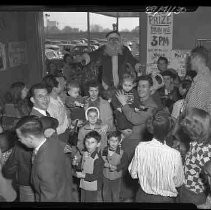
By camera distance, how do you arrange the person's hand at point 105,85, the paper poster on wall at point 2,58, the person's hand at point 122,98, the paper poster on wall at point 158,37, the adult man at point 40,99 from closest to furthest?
the adult man at point 40,99
the person's hand at point 122,98
the person's hand at point 105,85
the paper poster on wall at point 2,58
the paper poster on wall at point 158,37

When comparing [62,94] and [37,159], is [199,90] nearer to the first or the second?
[62,94]

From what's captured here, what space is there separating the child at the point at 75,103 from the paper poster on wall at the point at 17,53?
3443mm

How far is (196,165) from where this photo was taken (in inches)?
102

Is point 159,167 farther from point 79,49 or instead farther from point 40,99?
point 79,49

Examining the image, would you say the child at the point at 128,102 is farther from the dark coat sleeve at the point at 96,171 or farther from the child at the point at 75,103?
the dark coat sleeve at the point at 96,171

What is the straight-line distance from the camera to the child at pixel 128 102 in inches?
142

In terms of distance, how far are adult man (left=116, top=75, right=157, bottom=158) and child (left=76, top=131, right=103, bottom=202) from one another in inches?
13.8

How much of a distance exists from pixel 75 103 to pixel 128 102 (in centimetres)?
68

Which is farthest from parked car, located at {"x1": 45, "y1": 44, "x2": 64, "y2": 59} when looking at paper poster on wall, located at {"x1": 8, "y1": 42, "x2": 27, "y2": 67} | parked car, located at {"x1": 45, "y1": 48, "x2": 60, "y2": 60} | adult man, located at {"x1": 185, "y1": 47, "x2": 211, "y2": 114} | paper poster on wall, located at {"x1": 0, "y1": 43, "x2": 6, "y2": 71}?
adult man, located at {"x1": 185, "y1": 47, "x2": 211, "y2": 114}

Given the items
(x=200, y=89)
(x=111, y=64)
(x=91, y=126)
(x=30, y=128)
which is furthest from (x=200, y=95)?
(x=30, y=128)

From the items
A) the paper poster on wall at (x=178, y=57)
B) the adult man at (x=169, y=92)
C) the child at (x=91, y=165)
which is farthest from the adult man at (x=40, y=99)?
the paper poster on wall at (x=178, y=57)

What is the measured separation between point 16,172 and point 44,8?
1.32m

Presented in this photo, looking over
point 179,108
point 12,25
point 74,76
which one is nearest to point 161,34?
point 74,76

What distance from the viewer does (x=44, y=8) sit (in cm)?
260
